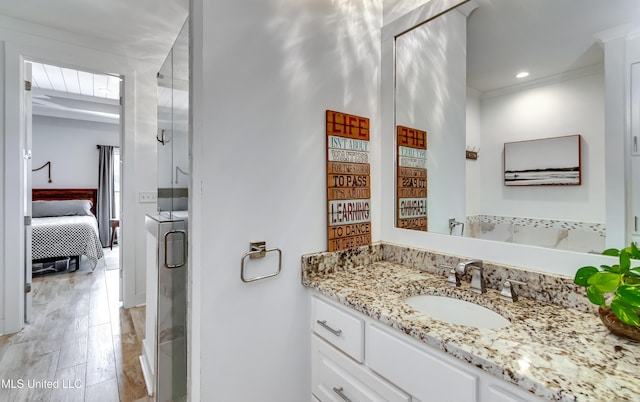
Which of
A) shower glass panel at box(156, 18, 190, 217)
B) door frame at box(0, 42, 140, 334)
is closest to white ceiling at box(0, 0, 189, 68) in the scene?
door frame at box(0, 42, 140, 334)

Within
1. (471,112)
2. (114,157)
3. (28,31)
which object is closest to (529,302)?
(471,112)

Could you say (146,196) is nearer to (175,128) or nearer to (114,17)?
(114,17)

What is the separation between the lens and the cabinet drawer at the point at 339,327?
103cm

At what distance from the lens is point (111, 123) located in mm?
6117

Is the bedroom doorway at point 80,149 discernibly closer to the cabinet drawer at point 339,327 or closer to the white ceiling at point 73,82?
the white ceiling at point 73,82

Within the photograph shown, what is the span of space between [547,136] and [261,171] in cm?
110

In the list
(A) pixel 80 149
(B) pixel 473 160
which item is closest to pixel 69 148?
(A) pixel 80 149

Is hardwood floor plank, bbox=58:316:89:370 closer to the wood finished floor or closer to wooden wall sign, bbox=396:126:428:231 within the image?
the wood finished floor

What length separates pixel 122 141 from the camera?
9.51 ft

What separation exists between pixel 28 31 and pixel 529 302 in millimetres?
3785

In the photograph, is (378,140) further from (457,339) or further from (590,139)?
(457,339)

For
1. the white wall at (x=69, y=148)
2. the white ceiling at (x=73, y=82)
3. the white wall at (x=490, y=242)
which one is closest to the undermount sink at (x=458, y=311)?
the white wall at (x=490, y=242)

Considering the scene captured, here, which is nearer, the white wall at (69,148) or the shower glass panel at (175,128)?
the shower glass panel at (175,128)

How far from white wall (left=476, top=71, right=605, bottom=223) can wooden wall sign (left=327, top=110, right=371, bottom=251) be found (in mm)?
512
